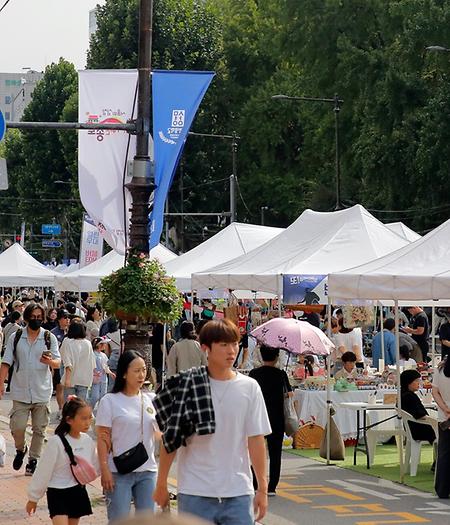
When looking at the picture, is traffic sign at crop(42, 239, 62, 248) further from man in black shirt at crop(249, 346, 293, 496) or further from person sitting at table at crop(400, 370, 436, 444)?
man in black shirt at crop(249, 346, 293, 496)

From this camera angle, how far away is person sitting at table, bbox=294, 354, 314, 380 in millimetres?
19028

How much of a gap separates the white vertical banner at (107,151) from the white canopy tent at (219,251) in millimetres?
8506

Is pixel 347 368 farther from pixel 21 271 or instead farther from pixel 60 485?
pixel 21 271

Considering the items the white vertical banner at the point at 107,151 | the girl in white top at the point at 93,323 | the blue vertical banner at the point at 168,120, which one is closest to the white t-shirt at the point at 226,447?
the blue vertical banner at the point at 168,120

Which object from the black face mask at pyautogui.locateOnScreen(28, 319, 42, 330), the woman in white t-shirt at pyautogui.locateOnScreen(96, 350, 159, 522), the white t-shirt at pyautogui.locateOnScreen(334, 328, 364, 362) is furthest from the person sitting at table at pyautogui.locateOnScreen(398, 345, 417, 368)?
the woman in white t-shirt at pyautogui.locateOnScreen(96, 350, 159, 522)

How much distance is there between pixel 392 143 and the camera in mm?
44219

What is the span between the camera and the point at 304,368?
19.4 meters

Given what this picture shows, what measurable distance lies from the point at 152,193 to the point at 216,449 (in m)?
9.50

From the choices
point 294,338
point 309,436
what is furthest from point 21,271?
point 294,338

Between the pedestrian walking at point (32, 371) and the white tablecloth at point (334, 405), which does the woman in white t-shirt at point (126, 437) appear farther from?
the white tablecloth at point (334, 405)

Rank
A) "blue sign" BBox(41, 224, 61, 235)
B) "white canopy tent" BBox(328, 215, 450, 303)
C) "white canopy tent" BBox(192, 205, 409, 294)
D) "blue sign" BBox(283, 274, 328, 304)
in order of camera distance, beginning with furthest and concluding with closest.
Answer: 1. "blue sign" BBox(41, 224, 61, 235)
2. "white canopy tent" BBox(192, 205, 409, 294)
3. "blue sign" BBox(283, 274, 328, 304)
4. "white canopy tent" BBox(328, 215, 450, 303)

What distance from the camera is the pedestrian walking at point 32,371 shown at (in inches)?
519

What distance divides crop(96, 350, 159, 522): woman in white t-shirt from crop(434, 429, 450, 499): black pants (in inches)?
206

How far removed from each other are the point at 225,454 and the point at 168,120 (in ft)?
34.1
